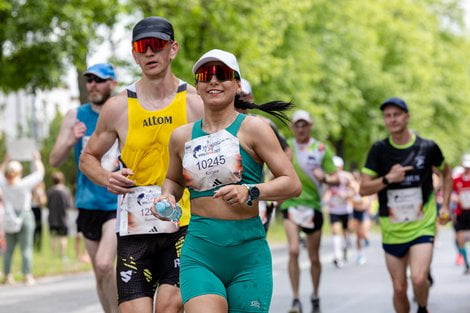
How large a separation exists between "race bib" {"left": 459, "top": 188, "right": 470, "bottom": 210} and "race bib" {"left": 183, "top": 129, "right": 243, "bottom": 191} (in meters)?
13.6

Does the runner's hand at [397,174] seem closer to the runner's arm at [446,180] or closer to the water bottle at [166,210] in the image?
the runner's arm at [446,180]

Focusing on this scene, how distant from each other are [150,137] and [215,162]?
955 millimetres

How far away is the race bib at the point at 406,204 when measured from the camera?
31.7 ft

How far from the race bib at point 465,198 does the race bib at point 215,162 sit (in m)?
13.6

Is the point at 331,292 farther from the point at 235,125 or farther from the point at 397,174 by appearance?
the point at 235,125

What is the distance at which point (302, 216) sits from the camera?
1271 cm

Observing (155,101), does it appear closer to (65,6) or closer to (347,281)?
(347,281)

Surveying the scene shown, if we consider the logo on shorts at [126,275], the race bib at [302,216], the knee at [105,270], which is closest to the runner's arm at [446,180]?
the race bib at [302,216]

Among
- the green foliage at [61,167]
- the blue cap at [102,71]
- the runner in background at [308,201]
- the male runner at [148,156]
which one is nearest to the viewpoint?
the male runner at [148,156]

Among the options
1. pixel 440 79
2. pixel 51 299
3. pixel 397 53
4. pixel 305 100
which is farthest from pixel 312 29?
pixel 51 299

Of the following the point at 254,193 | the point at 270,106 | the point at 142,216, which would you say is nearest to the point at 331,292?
the point at 142,216

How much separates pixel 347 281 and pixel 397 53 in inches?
1436

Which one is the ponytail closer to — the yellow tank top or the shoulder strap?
the shoulder strap

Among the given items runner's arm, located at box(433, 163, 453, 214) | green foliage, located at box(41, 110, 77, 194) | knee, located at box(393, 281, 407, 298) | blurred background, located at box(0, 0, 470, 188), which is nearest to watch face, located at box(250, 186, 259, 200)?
knee, located at box(393, 281, 407, 298)
